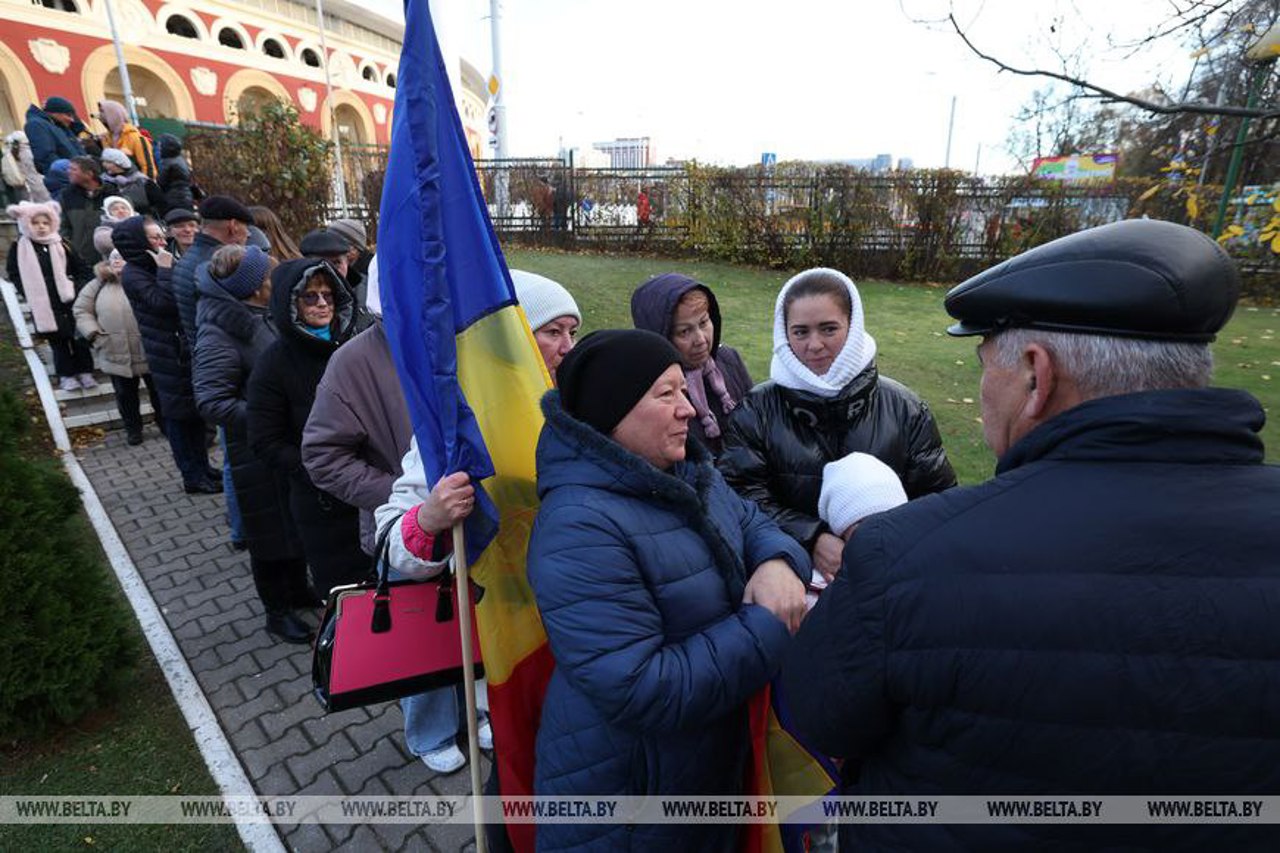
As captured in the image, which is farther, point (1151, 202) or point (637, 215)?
point (637, 215)

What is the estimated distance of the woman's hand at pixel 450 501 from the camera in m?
1.78

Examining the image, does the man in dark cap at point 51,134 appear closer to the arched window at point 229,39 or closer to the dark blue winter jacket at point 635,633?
the dark blue winter jacket at point 635,633

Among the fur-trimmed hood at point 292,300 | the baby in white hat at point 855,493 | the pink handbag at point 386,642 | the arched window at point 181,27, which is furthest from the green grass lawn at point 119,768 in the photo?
the arched window at point 181,27

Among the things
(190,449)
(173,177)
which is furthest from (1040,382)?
(173,177)

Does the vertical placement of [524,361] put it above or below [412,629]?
above

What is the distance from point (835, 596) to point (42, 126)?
13397 millimetres

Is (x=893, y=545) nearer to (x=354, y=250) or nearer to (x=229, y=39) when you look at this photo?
(x=354, y=250)

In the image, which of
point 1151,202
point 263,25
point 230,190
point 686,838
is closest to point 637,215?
point 230,190

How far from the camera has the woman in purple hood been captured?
299 centimetres

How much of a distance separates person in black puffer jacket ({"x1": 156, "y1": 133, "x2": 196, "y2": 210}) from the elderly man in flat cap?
1068 cm

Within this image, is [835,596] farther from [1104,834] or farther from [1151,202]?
[1151,202]

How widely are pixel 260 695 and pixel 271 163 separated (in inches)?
432

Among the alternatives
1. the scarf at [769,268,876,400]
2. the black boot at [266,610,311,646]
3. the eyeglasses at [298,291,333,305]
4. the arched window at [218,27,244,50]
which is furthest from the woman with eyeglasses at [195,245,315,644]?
the arched window at [218,27,244,50]

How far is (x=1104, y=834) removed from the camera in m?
0.95
